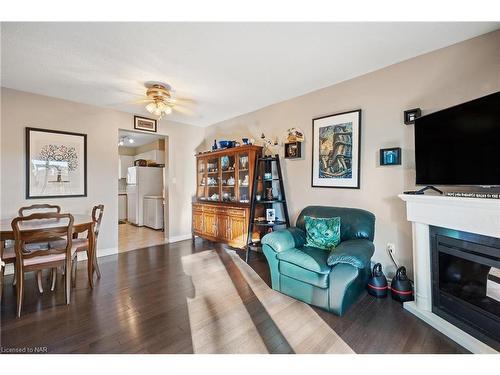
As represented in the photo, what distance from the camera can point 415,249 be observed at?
78.4 inches

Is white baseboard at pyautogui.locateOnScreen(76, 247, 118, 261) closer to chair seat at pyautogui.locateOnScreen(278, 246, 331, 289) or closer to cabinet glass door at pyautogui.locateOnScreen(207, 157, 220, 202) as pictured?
cabinet glass door at pyautogui.locateOnScreen(207, 157, 220, 202)

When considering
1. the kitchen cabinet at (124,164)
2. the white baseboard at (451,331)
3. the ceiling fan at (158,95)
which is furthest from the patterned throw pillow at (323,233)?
the kitchen cabinet at (124,164)

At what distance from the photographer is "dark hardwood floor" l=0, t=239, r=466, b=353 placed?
157 cm

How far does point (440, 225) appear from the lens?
1784mm

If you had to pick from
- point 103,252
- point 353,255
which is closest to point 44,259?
point 103,252

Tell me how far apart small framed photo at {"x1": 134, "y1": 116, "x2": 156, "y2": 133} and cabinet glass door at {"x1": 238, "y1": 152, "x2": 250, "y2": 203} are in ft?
5.90

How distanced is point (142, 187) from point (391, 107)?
19.0 feet

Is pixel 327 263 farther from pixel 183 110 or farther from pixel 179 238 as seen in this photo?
pixel 179 238

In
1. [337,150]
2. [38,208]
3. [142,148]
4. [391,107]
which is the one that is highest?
[142,148]

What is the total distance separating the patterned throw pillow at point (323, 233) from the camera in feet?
7.97

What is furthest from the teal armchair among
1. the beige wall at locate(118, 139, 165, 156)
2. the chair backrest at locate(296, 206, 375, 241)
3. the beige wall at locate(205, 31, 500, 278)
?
the beige wall at locate(118, 139, 165, 156)
